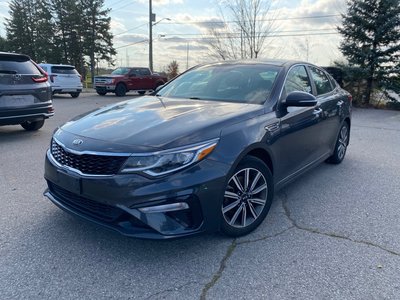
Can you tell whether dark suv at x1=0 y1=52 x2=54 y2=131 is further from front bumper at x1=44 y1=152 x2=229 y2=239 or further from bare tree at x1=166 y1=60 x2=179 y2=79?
bare tree at x1=166 y1=60 x2=179 y2=79

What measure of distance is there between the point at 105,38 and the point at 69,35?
4297 millimetres

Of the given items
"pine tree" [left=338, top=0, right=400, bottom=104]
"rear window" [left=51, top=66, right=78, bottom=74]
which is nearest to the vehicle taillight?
"rear window" [left=51, top=66, right=78, bottom=74]

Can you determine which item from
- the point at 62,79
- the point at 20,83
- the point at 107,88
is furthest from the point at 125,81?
the point at 20,83

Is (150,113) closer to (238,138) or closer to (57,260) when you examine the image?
(238,138)

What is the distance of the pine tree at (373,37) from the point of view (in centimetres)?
1338

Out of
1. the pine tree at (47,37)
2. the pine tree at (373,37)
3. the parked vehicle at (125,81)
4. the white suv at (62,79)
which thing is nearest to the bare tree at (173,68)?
the parked vehicle at (125,81)

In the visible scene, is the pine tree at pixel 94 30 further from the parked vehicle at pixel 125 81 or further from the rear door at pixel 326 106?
the rear door at pixel 326 106

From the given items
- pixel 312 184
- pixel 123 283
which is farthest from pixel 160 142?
pixel 312 184

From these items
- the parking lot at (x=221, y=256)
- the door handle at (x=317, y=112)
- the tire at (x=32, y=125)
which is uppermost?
the door handle at (x=317, y=112)

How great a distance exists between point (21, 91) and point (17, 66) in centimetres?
52

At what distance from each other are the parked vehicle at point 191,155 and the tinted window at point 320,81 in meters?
0.59

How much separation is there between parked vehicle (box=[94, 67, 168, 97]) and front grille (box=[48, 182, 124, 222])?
1710 centimetres

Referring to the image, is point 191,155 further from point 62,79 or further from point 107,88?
point 107,88

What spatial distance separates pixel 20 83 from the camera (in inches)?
258
